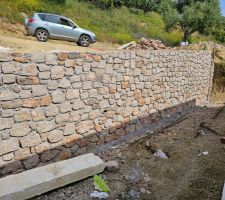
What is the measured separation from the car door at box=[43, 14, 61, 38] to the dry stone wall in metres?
6.42

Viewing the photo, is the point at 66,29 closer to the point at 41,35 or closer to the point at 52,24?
the point at 52,24

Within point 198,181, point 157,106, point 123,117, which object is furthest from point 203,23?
point 198,181

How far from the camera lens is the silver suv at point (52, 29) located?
14.4m

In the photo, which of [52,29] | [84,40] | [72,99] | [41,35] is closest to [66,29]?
[52,29]

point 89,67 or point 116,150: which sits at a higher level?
point 89,67

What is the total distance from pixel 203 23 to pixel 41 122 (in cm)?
2592

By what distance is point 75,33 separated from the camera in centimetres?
1530

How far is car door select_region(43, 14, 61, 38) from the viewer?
14.5 m

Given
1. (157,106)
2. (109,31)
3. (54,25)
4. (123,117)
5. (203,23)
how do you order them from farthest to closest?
(203,23)
(109,31)
(54,25)
(157,106)
(123,117)

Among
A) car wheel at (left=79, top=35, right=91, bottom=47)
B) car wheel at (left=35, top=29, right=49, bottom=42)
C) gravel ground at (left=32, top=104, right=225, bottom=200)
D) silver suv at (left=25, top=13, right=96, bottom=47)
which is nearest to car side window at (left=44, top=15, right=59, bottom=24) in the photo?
silver suv at (left=25, top=13, right=96, bottom=47)

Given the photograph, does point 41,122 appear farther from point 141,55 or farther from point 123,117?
point 141,55

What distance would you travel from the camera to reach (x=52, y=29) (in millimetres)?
14672

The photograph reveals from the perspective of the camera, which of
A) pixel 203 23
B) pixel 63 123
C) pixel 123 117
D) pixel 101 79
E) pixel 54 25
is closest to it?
pixel 63 123

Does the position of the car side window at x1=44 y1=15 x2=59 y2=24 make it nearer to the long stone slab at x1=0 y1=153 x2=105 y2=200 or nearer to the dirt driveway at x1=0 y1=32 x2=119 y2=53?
the dirt driveway at x1=0 y1=32 x2=119 y2=53
